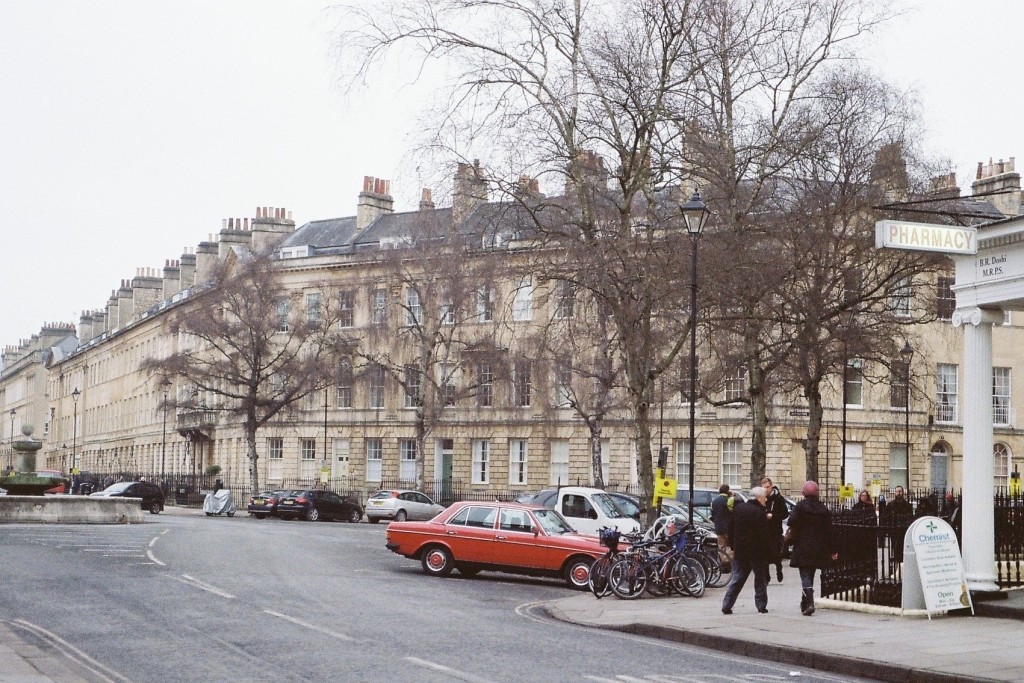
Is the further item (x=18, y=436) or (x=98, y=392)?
(x=18, y=436)

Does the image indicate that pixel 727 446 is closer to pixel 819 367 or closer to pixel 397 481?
pixel 397 481

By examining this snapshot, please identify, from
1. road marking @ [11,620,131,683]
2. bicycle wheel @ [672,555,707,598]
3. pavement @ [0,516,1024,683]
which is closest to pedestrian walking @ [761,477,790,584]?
bicycle wheel @ [672,555,707,598]

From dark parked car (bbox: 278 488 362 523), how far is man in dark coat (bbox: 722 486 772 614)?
40.7 m

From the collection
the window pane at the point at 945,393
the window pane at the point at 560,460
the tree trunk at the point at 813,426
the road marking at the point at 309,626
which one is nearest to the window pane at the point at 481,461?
the window pane at the point at 560,460

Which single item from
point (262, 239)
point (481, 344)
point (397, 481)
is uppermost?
point (262, 239)

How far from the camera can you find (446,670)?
1288 centimetres

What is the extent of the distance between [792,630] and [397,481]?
191 ft

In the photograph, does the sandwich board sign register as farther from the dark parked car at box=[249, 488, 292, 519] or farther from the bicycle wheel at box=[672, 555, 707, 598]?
the dark parked car at box=[249, 488, 292, 519]

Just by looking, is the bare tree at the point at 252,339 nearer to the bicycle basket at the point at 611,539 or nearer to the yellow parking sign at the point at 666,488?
the yellow parking sign at the point at 666,488

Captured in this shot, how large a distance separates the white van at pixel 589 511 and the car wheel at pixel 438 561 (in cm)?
555

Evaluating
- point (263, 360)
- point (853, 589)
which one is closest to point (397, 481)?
point (263, 360)

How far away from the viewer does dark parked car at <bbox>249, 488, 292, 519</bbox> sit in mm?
58031

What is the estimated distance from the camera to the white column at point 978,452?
60.4ft

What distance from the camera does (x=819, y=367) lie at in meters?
33.9
